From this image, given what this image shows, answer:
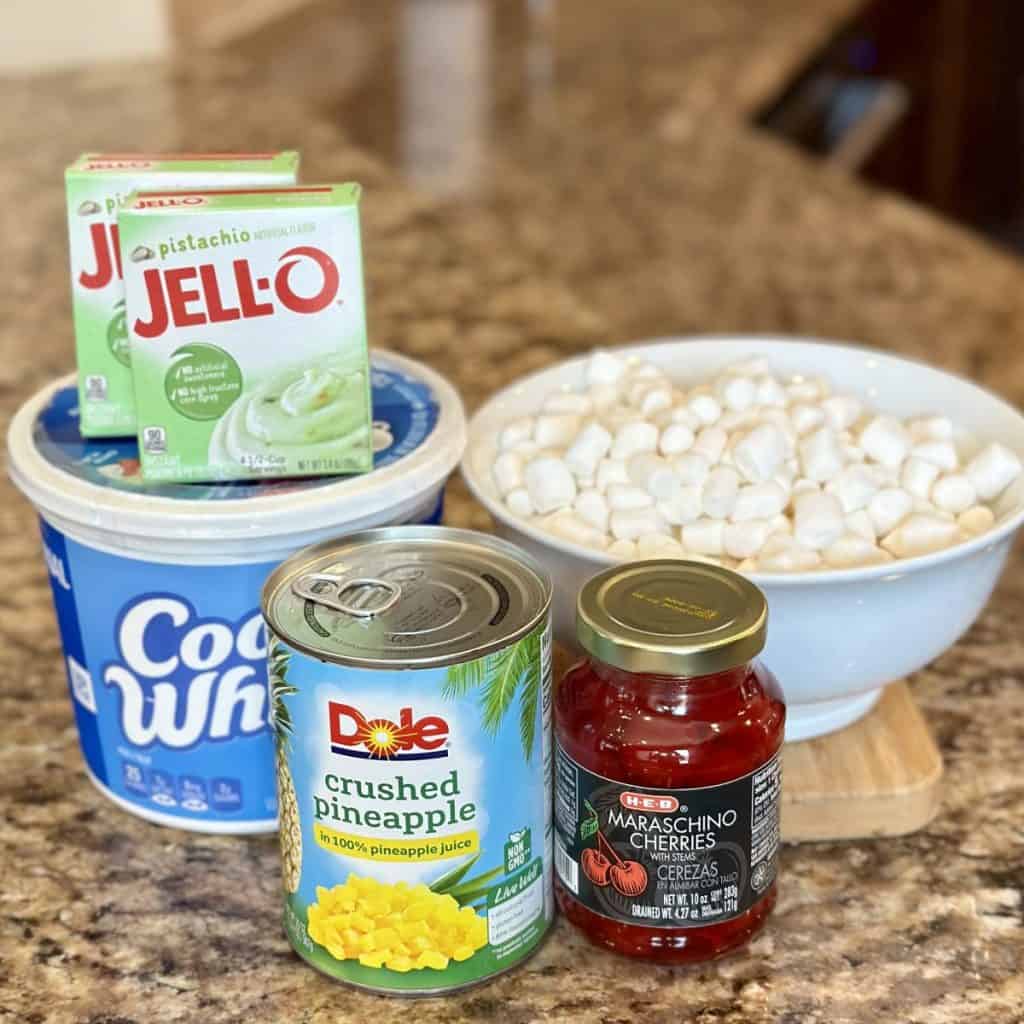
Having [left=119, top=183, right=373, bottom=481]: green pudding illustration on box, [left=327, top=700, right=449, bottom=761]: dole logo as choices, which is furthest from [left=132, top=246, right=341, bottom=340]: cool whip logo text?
[left=327, top=700, right=449, bottom=761]: dole logo

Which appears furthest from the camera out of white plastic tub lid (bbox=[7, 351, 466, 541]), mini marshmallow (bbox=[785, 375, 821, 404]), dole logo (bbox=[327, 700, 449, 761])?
mini marshmallow (bbox=[785, 375, 821, 404])

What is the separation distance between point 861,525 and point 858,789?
159 mm

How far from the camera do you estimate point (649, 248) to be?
2.23 m

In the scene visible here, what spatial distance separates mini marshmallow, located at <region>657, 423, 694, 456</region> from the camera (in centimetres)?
97

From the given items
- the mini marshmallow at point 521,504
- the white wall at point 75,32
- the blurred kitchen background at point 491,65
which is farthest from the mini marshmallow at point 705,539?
the white wall at point 75,32

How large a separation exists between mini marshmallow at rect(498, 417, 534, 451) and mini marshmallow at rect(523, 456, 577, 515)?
0.21 ft

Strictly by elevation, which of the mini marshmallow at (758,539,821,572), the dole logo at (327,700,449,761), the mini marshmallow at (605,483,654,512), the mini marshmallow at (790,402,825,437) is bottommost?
the dole logo at (327,700,449,761)

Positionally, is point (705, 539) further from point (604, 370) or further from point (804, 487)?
point (604, 370)

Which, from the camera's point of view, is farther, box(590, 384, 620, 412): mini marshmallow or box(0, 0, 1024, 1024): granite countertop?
box(590, 384, 620, 412): mini marshmallow

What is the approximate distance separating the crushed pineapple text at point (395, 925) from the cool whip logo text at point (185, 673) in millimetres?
140

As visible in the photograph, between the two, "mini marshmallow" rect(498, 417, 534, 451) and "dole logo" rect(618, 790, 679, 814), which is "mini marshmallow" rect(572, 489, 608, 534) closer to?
"mini marshmallow" rect(498, 417, 534, 451)

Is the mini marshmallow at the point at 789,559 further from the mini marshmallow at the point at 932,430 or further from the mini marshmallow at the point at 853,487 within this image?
the mini marshmallow at the point at 932,430

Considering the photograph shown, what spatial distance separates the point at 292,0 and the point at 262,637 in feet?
7.94

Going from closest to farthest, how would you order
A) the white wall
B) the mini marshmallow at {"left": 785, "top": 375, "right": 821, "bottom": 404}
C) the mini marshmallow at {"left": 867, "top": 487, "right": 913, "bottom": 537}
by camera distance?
the mini marshmallow at {"left": 867, "top": 487, "right": 913, "bottom": 537} → the mini marshmallow at {"left": 785, "top": 375, "right": 821, "bottom": 404} → the white wall
